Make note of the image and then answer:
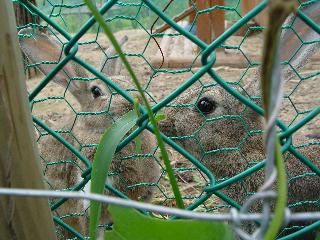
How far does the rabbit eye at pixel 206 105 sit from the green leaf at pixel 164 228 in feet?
6.97

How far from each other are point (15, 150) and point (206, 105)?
82.8 inches

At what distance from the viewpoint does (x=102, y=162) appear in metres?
1.25

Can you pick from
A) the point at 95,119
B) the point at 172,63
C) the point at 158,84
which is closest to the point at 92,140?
the point at 95,119

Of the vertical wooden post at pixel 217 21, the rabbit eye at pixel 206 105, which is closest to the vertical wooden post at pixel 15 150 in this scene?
the rabbit eye at pixel 206 105

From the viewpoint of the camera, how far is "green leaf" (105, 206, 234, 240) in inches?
35.6

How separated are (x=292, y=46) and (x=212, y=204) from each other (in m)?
1.56

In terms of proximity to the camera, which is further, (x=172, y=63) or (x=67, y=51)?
(x=172, y=63)

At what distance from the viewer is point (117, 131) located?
131 cm

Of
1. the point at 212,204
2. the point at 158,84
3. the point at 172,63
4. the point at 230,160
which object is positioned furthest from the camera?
the point at 172,63

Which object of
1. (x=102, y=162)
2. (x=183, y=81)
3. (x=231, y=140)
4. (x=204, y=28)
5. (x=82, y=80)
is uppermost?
(x=204, y=28)

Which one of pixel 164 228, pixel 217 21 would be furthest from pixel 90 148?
pixel 217 21

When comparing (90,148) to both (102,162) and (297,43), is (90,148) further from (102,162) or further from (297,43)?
(102,162)

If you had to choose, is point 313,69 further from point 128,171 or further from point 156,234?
point 156,234

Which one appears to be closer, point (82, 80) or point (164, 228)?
point (164, 228)
